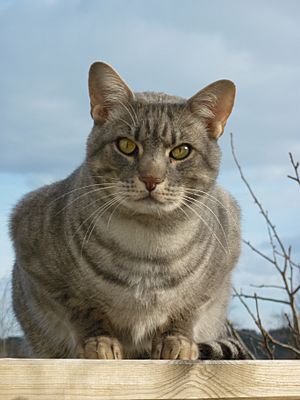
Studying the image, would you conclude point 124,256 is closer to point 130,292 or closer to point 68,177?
point 130,292

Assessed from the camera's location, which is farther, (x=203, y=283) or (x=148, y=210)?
(x=203, y=283)

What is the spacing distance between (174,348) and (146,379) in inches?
13.6

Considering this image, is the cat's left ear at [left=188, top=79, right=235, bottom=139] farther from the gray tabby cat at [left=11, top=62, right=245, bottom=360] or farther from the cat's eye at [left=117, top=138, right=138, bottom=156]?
the cat's eye at [left=117, top=138, right=138, bottom=156]

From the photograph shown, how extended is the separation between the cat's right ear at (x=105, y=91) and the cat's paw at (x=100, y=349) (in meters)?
0.82

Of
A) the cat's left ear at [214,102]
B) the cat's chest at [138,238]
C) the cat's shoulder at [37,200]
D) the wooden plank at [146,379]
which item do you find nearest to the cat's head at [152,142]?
the cat's left ear at [214,102]

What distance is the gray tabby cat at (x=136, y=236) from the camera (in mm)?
2631

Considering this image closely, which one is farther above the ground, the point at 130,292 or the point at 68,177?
the point at 68,177

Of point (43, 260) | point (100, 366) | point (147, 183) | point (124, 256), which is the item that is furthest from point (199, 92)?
point (100, 366)

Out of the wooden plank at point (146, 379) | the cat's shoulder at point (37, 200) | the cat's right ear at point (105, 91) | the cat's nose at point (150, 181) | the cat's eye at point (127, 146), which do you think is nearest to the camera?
the wooden plank at point (146, 379)

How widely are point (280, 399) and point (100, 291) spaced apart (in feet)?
2.36

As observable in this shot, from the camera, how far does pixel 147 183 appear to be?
2539 mm

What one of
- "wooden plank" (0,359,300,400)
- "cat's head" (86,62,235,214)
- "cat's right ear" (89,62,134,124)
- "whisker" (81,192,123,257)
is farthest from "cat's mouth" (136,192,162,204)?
"wooden plank" (0,359,300,400)

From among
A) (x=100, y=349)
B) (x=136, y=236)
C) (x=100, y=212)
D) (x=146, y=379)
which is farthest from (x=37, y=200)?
(x=146, y=379)

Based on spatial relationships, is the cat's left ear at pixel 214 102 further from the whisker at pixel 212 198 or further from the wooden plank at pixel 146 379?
the wooden plank at pixel 146 379
